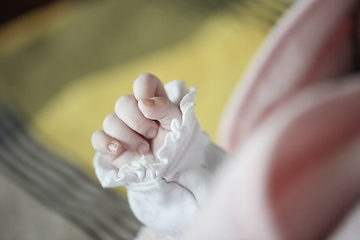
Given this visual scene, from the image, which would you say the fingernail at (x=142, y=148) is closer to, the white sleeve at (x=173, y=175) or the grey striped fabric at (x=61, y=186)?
the white sleeve at (x=173, y=175)

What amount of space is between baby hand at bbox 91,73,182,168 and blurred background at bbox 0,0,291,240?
10.9 inches

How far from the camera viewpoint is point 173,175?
27 cm

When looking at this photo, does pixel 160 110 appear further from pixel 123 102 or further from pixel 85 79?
pixel 85 79

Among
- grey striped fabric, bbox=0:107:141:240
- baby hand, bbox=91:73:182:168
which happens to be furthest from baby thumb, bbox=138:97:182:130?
grey striped fabric, bbox=0:107:141:240

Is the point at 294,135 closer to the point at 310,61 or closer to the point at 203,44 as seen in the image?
the point at 310,61

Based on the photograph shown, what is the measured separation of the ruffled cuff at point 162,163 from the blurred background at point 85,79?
260mm

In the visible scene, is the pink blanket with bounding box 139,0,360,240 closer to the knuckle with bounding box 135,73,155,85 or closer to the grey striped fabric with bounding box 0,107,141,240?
the knuckle with bounding box 135,73,155,85

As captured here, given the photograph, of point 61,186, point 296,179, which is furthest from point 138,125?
point 61,186

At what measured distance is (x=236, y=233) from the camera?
16cm

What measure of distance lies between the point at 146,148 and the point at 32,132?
1.97ft

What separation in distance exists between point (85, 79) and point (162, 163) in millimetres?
527

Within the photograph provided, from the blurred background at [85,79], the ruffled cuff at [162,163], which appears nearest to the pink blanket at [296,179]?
the ruffled cuff at [162,163]

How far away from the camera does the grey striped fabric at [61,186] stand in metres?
→ 0.49

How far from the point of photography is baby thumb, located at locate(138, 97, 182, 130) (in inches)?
9.1
